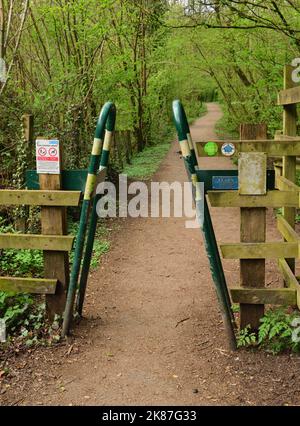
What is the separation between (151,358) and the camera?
412cm

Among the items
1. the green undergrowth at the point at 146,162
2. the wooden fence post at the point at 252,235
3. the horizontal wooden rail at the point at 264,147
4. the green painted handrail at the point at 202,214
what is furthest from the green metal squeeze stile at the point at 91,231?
the green undergrowth at the point at 146,162

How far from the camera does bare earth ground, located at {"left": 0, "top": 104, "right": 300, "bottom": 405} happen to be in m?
3.54

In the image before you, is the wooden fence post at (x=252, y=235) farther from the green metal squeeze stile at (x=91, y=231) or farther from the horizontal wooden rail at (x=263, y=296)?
the green metal squeeze stile at (x=91, y=231)

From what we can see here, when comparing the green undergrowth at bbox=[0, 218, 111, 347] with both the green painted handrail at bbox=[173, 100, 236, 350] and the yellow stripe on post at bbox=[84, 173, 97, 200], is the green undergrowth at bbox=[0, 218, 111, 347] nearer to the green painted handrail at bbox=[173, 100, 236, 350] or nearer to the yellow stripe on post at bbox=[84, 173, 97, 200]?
the yellow stripe on post at bbox=[84, 173, 97, 200]

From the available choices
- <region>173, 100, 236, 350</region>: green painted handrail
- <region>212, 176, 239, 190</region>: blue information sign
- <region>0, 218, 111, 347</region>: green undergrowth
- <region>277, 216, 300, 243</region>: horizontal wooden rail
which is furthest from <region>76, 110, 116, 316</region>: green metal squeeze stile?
<region>277, 216, 300, 243</region>: horizontal wooden rail

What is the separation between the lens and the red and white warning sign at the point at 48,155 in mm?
4238

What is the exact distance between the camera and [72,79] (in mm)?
9742

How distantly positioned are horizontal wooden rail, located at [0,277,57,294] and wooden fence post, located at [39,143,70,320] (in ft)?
0.29

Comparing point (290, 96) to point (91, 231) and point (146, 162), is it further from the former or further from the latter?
point (146, 162)

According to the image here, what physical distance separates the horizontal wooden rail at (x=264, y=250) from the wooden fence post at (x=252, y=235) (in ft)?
0.22

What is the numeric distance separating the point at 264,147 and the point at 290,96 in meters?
1.05
